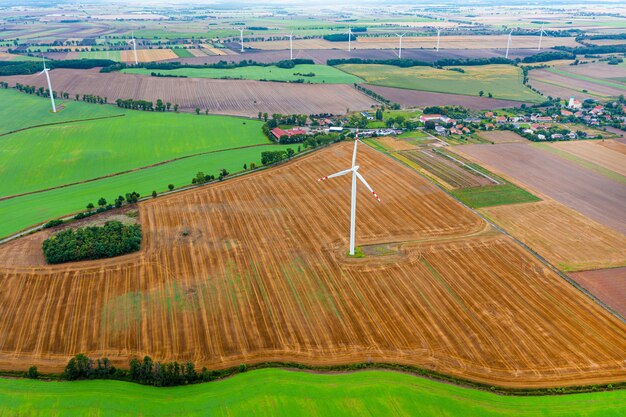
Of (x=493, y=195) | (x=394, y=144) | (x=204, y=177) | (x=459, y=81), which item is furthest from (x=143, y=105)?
(x=459, y=81)

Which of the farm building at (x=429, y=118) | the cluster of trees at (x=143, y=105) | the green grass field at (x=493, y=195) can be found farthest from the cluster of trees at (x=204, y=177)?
the farm building at (x=429, y=118)

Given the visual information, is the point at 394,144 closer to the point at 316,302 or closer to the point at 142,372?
the point at 316,302

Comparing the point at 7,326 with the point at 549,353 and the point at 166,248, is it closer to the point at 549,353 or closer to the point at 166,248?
the point at 166,248

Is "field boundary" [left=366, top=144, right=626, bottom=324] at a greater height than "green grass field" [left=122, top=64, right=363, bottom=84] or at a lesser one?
lesser

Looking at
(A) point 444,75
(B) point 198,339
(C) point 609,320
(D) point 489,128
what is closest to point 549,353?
(C) point 609,320

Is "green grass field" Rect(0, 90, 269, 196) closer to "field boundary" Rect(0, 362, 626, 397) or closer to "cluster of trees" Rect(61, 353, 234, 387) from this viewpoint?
"cluster of trees" Rect(61, 353, 234, 387)

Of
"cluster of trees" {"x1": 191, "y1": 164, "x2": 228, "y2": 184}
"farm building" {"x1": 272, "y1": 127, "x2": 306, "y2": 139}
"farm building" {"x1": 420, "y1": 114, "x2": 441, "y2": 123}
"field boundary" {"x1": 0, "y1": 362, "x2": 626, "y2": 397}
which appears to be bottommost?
"field boundary" {"x1": 0, "y1": 362, "x2": 626, "y2": 397}

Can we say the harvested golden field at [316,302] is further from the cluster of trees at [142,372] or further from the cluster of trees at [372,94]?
the cluster of trees at [372,94]

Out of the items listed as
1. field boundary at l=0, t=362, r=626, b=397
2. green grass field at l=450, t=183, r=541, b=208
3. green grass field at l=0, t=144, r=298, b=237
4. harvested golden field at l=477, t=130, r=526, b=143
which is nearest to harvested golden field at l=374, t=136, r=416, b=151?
harvested golden field at l=477, t=130, r=526, b=143
